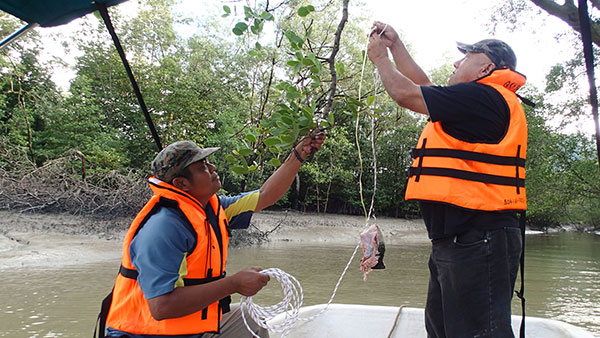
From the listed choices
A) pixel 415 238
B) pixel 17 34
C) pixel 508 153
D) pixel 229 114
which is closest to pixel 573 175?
pixel 415 238

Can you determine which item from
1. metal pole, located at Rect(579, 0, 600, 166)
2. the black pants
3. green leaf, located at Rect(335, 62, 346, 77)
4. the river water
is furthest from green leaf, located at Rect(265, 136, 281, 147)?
the river water

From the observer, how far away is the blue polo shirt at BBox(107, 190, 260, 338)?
1.88 m

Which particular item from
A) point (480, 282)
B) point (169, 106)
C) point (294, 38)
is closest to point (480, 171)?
point (480, 282)

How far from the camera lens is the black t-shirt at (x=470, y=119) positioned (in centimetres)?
183

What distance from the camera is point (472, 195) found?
1.81 metres

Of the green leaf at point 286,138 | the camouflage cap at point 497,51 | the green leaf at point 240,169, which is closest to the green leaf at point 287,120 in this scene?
the green leaf at point 286,138

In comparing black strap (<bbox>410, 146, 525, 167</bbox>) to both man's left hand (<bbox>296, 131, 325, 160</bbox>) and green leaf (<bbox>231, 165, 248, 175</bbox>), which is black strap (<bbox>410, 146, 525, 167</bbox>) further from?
green leaf (<bbox>231, 165, 248, 175</bbox>)

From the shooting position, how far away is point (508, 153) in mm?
1862

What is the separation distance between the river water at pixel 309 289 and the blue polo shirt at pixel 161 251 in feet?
14.2

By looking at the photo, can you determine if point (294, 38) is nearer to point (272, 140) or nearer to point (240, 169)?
point (272, 140)

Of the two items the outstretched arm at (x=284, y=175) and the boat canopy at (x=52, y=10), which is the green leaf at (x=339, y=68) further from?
the boat canopy at (x=52, y=10)

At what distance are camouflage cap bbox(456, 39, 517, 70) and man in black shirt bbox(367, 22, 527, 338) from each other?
68mm

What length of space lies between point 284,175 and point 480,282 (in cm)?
145

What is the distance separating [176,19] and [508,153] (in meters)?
22.4
